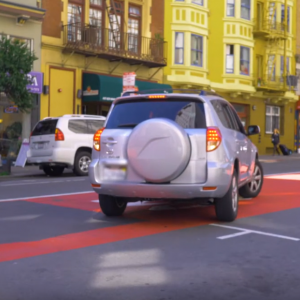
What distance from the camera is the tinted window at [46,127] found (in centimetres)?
1858

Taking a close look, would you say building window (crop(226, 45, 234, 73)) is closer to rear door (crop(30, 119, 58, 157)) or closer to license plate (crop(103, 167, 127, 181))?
rear door (crop(30, 119, 58, 157))

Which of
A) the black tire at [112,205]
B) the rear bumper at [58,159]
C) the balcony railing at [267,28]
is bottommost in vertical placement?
the black tire at [112,205]

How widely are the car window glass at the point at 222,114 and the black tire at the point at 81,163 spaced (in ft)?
31.5

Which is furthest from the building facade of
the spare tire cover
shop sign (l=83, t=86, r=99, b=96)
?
the spare tire cover

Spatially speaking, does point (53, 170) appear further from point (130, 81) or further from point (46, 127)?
point (130, 81)

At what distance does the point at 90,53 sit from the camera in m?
26.5

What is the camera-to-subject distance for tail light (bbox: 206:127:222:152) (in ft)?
26.8

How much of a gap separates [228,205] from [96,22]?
20238 millimetres

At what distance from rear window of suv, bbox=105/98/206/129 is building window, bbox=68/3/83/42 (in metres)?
18.0

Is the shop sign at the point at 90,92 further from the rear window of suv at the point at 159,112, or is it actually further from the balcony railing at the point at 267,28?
the rear window of suv at the point at 159,112

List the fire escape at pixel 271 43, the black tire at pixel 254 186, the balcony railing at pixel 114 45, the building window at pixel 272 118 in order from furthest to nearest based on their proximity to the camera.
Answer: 1. the building window at pixel 272 118
2. the fire escape at pixel 271 43
3. the balcony railing at pixel 114 45
4. the black tire at pixel 254 186

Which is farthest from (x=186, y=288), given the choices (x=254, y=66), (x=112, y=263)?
(x=254, y=66)

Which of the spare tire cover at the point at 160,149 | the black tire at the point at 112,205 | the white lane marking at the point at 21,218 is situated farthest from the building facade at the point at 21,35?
the spare tire cover at the point at 160,149

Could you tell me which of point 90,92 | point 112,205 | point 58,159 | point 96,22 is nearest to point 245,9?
point 96,22
